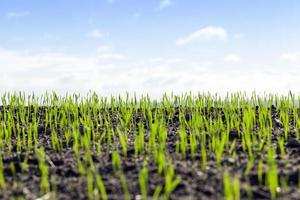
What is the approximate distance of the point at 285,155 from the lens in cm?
300

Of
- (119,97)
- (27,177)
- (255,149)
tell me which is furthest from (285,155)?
(119,97)

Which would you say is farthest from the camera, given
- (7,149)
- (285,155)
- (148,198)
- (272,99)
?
(272,99)

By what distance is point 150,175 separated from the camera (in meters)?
2.54

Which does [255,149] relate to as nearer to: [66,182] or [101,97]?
[66,182]

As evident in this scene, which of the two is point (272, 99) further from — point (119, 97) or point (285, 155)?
point (285, 155)

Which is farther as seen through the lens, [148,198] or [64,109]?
[64,109]

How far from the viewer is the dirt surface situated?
2.32 m

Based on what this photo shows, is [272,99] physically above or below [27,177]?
above

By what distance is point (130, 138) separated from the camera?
3680mm

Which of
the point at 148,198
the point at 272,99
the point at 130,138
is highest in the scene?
the point at 272,99

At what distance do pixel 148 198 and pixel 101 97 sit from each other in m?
2.80

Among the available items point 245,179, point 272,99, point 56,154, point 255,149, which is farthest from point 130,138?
point 272,99

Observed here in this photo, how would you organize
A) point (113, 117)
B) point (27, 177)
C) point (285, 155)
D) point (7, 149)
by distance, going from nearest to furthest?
point (27, 177), point (285, 155), point (7, 149), point (113, 117)

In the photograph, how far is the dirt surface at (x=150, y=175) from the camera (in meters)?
2.32
